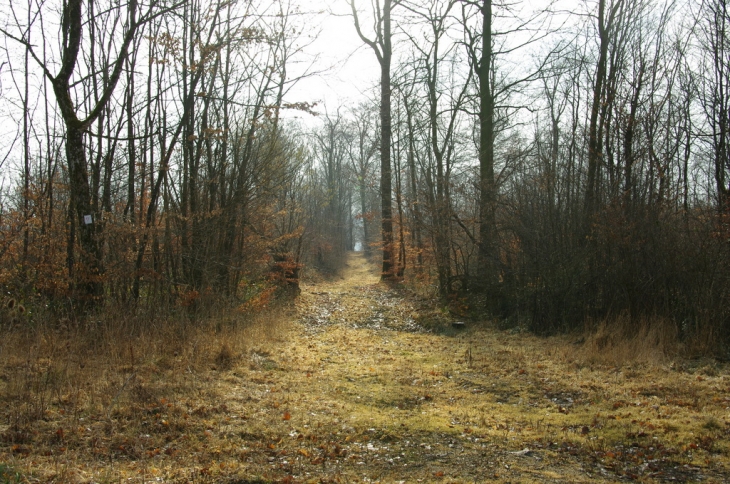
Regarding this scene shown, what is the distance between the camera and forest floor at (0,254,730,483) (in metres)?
4.17

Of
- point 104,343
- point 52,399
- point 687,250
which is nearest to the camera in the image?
point 52,399

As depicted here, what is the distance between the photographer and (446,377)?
7.78 metres

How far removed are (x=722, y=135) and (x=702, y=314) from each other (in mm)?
4304

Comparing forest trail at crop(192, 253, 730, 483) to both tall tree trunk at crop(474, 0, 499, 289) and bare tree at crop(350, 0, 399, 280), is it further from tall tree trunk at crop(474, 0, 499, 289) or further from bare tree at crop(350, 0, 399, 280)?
bare tree at crop(350, 0, 399, 280)

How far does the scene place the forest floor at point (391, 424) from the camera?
4168 millimetres

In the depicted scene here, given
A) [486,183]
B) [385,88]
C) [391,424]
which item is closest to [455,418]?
[391,424]

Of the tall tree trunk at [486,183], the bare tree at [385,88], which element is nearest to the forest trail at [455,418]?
the tall tree trunk at [486,183]

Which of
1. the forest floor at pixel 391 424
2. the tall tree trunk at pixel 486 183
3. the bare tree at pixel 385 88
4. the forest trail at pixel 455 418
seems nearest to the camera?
the forest floor at pixel 391 424

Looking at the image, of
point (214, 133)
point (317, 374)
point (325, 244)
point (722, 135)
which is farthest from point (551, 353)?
point (325, 244)

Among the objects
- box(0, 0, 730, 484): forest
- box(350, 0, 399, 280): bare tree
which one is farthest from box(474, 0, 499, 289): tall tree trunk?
box(350, 0, 399, 280): bare tree

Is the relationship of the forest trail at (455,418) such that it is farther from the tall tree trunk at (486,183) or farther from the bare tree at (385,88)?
the bare tree at (385,88)

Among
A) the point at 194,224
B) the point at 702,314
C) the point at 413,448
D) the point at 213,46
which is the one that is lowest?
the point at 413,448

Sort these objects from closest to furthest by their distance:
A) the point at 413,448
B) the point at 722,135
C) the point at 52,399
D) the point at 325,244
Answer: the point at 413,448 < the point at 52,399 < the point at 722,135 < the point at 325,244

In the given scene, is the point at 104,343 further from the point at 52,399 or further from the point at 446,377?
the point at 446,377
